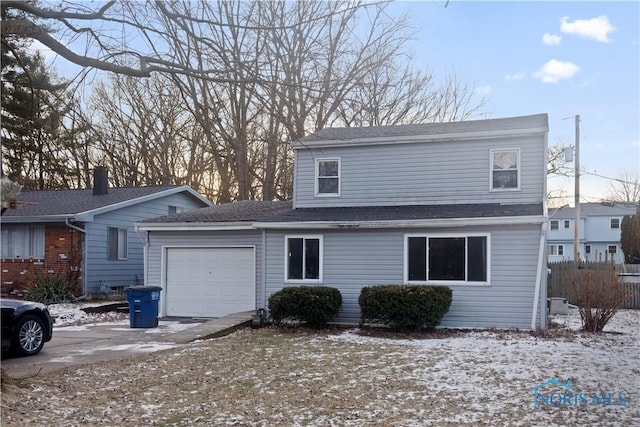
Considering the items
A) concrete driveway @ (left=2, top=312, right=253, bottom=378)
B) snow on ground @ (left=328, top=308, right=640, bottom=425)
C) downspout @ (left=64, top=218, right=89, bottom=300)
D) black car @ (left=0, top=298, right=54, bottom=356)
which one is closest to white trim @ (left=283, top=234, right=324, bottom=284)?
concrete driveway @ (left=2, top=312, right=253, bottom=378)

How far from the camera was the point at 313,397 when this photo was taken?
7203 mm

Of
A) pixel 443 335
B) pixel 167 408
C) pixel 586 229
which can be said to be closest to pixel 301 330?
pixel 443 335

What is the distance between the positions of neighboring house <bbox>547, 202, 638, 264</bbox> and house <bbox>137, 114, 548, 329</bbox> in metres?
40.0

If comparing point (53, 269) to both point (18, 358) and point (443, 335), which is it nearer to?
point (18, 358)

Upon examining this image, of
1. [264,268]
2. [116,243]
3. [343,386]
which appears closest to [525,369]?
[343,386]

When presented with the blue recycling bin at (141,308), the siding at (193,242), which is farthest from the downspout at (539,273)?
the blue recycling bin at (141,308)

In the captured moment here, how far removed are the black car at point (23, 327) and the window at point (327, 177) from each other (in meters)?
7.87

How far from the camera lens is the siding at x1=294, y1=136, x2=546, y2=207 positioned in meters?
14.2

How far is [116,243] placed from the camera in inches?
852

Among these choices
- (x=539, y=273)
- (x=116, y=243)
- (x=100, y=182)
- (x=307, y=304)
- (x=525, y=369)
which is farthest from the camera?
(x=100, y=182)

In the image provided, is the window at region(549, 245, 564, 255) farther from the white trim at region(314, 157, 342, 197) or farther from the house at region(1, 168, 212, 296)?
the white trim at region(314, 157, 342, 197)

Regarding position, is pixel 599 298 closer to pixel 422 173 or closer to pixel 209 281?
pixel 422 173

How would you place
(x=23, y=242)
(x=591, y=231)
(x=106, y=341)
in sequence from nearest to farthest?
(x=106, y=341)
(x=23, y=242)
(x=591, y=231)

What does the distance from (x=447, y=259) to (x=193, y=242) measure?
23.7 feet
